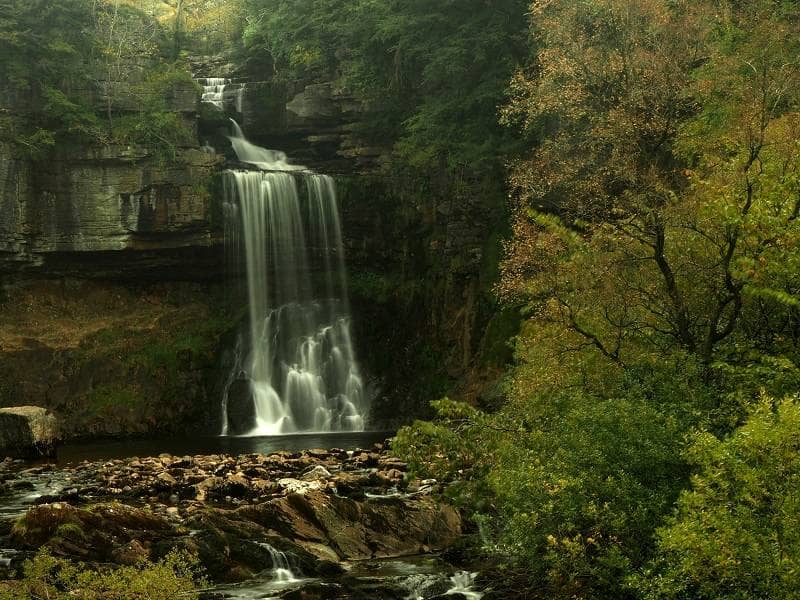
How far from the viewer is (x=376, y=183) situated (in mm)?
38438

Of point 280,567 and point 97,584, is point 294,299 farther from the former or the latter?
point 97,584

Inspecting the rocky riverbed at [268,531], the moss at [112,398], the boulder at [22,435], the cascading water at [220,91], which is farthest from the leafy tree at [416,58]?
the rocky riverbed at [268,531]

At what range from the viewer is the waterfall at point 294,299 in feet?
115

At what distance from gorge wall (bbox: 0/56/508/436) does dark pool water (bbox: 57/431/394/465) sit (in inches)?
93.0

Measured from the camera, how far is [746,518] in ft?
27.6

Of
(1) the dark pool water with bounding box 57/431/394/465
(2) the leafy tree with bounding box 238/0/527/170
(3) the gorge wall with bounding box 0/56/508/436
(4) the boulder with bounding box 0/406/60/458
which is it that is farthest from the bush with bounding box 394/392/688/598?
(2) the leafy tree with bounding box 238/0/527/170

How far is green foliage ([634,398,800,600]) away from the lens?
26.9 feet

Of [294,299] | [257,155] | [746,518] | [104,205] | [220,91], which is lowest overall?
[746,518]

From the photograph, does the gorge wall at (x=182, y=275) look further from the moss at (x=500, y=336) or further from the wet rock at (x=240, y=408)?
the wet rock at (x=240, y=408)

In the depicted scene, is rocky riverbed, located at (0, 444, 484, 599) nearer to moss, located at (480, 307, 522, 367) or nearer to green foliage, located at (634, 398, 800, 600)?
green foliage, located at (634, 398, 800, 600)

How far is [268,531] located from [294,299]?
2485 cm

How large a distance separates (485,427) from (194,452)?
1677 cm

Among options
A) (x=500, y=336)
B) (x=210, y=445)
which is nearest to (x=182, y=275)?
(x=210, y=445)

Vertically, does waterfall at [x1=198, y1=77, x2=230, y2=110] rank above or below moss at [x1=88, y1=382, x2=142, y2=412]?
above
